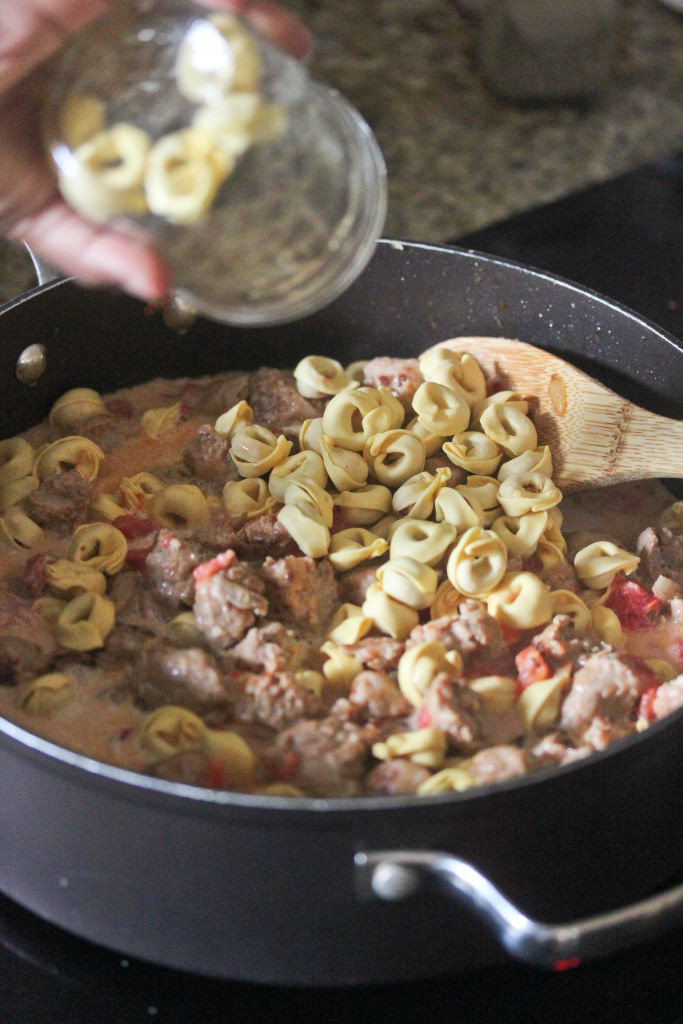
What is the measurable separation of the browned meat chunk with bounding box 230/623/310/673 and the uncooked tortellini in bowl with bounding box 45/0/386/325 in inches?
16.8

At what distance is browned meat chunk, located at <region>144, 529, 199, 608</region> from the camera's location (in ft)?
5.05

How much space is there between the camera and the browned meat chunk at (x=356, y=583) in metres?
1.58

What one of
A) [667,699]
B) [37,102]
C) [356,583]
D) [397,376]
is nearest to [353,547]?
[356,583]

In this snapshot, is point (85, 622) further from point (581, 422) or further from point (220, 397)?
point (581, 422)

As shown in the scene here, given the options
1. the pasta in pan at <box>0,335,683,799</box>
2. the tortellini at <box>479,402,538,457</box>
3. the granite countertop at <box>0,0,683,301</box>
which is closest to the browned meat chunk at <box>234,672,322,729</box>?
the pasta in pan at <box>0,335,683,799</box>

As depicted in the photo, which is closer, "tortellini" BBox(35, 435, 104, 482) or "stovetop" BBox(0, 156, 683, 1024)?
"stovetop" BBox(0, 156, 683, 1024)

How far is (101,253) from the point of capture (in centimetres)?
112

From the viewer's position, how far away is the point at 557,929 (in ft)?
3.30

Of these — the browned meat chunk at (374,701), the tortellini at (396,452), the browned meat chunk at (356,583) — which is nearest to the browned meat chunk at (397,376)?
the tortellini at (396,452)

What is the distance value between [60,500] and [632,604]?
2.70 ft

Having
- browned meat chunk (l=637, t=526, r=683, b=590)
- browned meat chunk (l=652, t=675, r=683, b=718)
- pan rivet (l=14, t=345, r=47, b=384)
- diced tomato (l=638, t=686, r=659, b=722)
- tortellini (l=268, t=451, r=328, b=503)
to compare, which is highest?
pan rivet (l=14, t=345, r=47, b=384)

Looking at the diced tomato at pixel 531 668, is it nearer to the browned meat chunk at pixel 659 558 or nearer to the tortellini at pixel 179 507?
the browned meat chunk at pixel 659 558

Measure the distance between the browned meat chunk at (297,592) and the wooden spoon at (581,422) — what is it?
444mm

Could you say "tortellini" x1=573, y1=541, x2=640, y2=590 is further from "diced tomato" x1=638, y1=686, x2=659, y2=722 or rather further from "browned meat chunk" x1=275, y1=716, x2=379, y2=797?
"browned meat chunk" x1=275, y1=716, x2=379, y2=797
